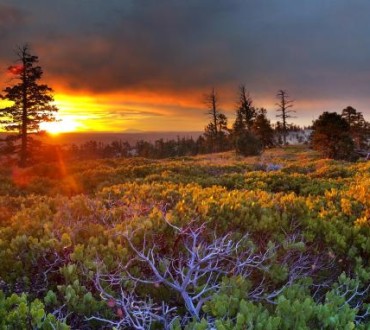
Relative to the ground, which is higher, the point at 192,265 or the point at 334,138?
the point at 334,138

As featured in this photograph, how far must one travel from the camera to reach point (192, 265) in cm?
388

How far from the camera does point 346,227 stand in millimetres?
5734

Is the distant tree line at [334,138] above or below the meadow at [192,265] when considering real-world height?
above

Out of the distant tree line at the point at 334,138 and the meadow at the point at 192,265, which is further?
the distant tree line at the point at 334,138

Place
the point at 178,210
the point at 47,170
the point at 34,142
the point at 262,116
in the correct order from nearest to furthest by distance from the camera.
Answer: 1. the point at 178,210
2. the point at 47,170
3. the point at 34,142
4. the point at 262,116

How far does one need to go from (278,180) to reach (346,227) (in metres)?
7.11

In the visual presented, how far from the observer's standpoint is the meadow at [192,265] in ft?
11.2

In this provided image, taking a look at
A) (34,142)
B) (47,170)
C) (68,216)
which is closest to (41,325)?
(68,216)

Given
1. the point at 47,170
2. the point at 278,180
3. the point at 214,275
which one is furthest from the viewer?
the point at 47,170

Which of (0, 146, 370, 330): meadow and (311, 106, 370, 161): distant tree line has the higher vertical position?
(311, 106, 370, 161): distant tree line

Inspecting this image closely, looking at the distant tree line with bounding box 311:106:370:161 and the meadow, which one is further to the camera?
the distant tree line with bounding box 311:106:370:161

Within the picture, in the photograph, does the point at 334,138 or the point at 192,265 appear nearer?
the point at 192,265

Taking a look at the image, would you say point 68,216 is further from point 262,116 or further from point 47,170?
point 262,116

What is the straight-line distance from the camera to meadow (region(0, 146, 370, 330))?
3.42 meters
